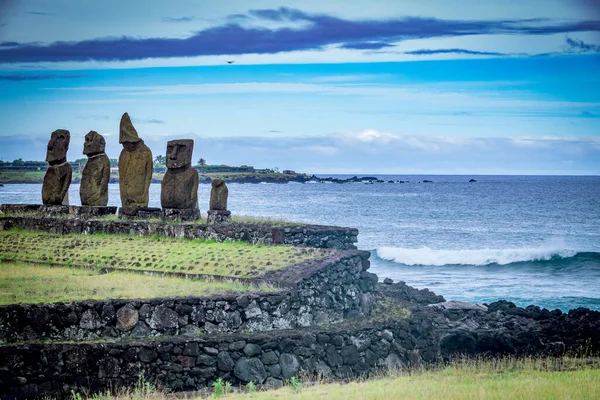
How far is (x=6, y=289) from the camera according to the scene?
2039cm

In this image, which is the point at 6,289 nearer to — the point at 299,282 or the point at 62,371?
the point at 62,371

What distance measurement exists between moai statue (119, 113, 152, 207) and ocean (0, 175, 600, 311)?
30.5ft

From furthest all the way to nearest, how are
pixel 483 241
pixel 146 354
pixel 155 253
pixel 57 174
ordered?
pixel 483 241, pixel 57 174, pixel 155 253, pixel 146 354

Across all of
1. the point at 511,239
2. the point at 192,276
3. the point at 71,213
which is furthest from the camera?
the point at 511,239

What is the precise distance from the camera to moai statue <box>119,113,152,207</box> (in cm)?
3016

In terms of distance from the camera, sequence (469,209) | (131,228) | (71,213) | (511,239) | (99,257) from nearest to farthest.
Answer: (99,257) → (131,228) → (71,213) → (511,239) → (469,209)

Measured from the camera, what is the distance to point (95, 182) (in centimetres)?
3175

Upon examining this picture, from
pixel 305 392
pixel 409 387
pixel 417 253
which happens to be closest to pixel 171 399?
pixel 305 392

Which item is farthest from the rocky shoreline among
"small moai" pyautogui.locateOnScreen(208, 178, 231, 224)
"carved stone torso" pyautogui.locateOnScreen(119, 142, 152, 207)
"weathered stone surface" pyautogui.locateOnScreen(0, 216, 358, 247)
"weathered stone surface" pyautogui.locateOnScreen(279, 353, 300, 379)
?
"carved stone torso" pyautogui.locateOnScreen(119, 142, 152, 207)

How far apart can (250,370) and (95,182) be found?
599 inches

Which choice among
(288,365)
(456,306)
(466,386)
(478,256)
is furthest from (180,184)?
(478,256)

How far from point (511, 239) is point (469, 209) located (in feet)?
115

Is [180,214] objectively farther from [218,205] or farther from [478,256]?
[478,256]

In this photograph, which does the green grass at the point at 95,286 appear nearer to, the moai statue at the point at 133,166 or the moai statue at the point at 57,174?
the moai statue at the point at 133,166
